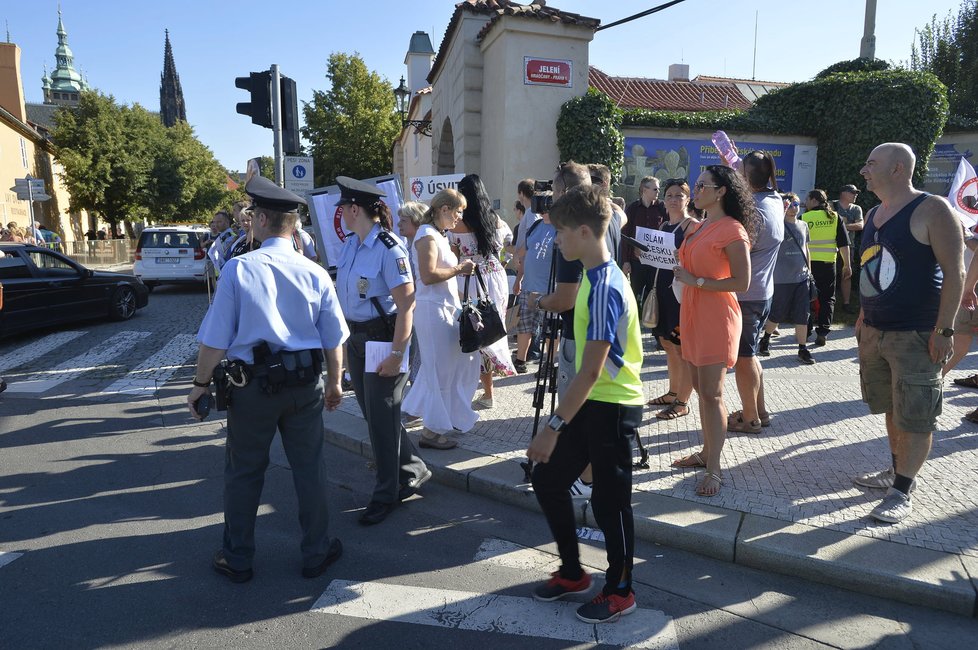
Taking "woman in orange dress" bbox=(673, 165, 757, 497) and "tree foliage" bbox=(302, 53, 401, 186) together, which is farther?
"tree foliage" bbox=(302, 53, 401, 186)

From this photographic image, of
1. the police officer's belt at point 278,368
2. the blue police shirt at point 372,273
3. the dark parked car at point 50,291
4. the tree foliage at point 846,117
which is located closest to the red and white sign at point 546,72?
the tree foliage at point 846,117

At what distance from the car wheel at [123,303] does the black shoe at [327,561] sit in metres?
9.92

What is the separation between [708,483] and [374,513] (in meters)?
2.04

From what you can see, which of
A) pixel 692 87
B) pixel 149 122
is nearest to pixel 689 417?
pixel 692 87

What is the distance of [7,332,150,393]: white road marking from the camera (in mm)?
7348

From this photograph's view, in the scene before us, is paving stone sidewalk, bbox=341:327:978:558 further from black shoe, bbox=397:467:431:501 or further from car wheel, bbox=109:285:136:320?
car wheel, bbox=109:285:136:320

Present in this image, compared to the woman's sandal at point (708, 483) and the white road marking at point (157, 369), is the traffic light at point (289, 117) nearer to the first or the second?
the white road marking at point (157, 369)

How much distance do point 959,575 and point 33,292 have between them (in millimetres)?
11611

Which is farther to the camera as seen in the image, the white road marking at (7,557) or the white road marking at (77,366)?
the white road marking at (77,366)

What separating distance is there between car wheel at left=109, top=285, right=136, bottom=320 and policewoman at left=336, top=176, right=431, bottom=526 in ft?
30.8

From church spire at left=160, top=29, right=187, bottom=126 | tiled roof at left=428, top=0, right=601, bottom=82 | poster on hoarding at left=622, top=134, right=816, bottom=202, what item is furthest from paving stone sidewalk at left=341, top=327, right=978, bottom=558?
church spire at left=160, top=29, right=187, bottom=126

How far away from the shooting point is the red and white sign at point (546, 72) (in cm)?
1215

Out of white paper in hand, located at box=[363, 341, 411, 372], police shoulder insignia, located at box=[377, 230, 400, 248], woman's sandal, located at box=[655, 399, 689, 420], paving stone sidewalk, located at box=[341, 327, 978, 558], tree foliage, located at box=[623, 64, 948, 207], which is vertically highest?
tree foliage, located at box=[623, 64, 948, 207]

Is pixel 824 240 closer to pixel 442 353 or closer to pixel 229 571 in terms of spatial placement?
pixel 442 353
